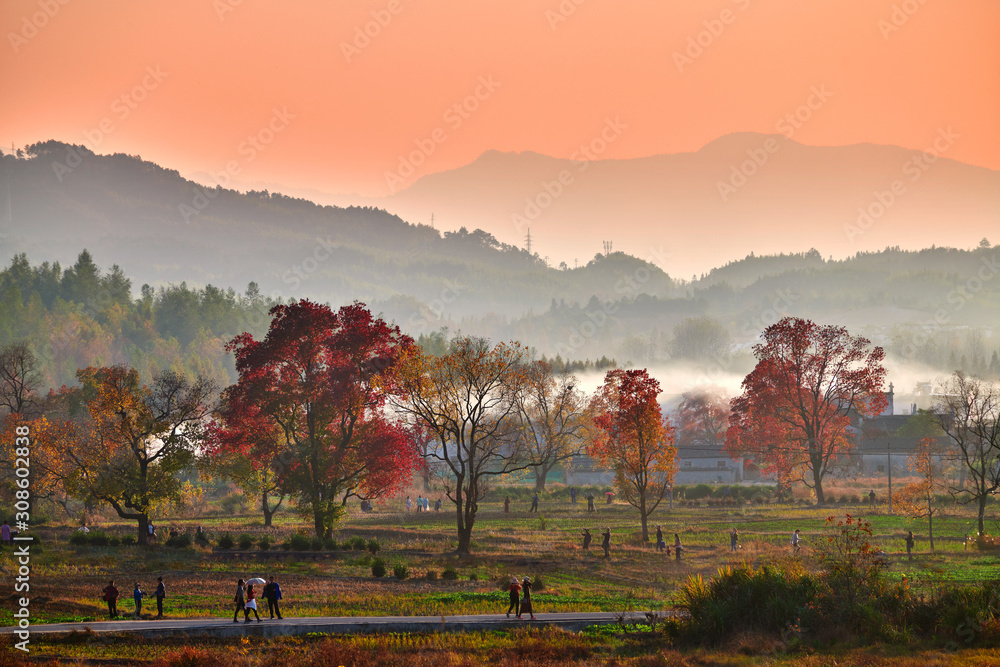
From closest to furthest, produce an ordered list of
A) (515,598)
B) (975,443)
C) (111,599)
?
(111,599) → (515,598) → (975,443)

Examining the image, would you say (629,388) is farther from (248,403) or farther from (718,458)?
(718,458)

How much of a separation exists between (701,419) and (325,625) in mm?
119156

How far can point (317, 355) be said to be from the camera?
5353cm

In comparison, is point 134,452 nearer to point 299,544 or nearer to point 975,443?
point 299,544

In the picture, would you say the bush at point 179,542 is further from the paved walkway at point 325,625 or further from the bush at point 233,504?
the bush at point 233,504

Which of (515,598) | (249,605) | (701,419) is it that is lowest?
(515,598)

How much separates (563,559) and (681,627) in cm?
1691

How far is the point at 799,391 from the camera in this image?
8162cm

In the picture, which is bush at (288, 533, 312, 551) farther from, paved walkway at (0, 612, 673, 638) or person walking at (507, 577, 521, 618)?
person walking at (507, 577, 521, 618)

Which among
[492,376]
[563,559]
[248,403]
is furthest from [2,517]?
[563,559]

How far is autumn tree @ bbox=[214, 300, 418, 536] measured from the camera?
52.2 m

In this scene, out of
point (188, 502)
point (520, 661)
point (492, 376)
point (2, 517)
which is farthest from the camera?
point (188, 502)

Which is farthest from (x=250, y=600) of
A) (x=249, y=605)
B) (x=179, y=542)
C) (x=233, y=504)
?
(x=233, y=504)

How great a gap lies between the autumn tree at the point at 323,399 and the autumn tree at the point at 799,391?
41473 millimetres
